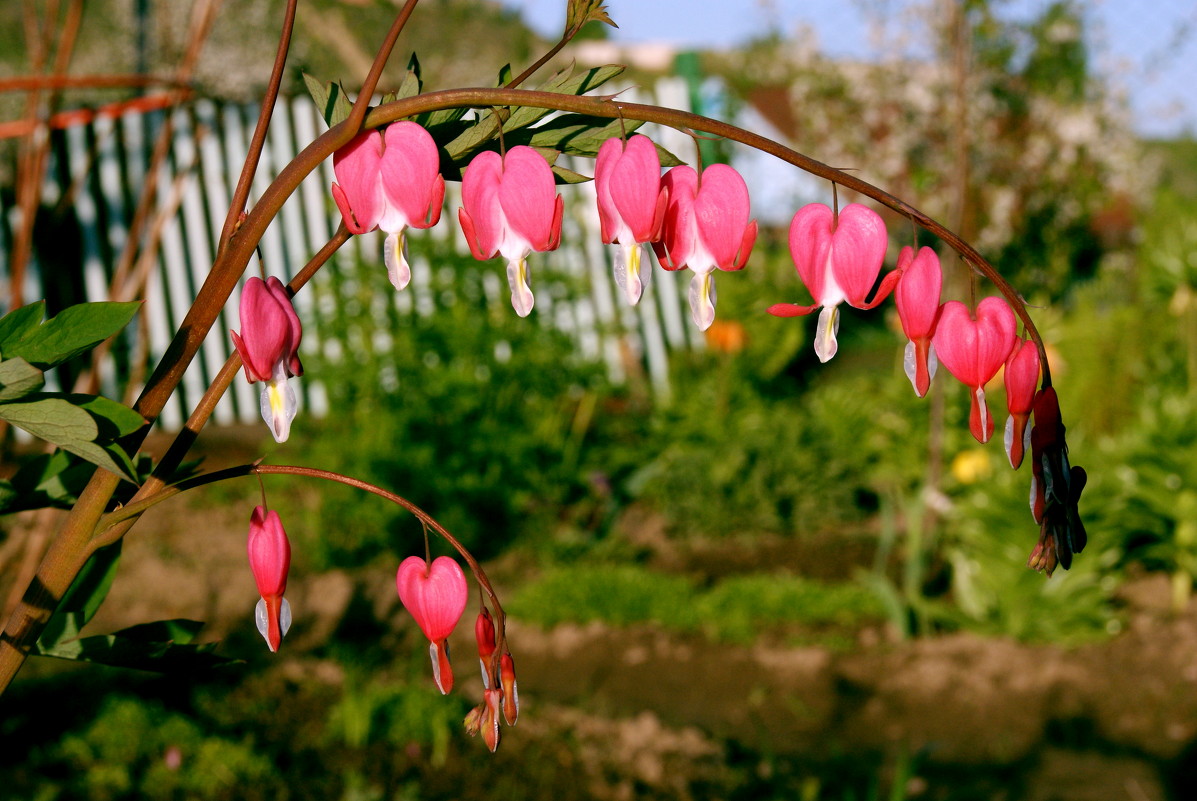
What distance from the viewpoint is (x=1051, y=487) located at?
684mm

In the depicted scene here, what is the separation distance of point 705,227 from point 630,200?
0.21ft

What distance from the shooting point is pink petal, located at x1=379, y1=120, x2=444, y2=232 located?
64cm

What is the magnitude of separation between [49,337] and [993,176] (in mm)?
7715

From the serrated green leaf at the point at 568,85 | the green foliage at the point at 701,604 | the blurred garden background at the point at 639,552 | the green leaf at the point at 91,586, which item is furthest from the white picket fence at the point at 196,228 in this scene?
the serrated green leaf at the point at 568,85

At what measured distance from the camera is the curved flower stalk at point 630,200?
632 mm

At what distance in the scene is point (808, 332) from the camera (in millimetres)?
6809

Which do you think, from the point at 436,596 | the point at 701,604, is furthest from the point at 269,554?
the point at 701,604

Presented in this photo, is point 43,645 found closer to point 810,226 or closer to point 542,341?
point 810,226

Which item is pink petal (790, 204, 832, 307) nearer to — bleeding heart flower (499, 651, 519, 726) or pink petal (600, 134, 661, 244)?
pink petal (600, 134, 661, 244)

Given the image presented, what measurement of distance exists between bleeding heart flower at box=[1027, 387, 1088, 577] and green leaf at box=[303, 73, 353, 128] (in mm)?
497

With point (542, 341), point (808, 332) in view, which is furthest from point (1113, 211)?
point (542, 341)

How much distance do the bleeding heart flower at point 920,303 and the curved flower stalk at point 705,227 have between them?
0.11 metres

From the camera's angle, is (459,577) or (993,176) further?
(993,176)

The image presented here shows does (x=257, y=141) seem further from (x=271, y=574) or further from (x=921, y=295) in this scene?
(x=921, y=295)
